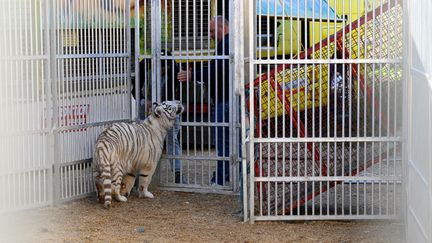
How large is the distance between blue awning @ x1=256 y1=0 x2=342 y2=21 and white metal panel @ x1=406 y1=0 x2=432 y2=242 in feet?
3.55

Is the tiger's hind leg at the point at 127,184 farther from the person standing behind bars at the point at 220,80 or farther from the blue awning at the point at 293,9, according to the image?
the blue awning at the point at 293,9

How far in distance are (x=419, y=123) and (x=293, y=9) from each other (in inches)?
121

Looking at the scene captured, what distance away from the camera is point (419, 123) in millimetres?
8055

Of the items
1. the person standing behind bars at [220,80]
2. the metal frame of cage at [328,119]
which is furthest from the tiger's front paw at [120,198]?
the metal frame of cage at [328,119]

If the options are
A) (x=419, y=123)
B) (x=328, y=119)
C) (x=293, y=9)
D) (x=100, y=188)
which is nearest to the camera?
(x=419, y=123)

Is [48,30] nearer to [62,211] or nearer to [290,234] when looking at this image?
Answer: [62,211]

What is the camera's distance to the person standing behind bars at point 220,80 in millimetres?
12219

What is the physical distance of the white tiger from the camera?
1174cm

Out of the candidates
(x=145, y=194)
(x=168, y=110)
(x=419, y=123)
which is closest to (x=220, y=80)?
(x=168, y=110)

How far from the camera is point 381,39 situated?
10016 millimetres

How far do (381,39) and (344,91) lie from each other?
2.04 feet

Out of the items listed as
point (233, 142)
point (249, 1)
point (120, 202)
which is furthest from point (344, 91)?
point (120, 202)

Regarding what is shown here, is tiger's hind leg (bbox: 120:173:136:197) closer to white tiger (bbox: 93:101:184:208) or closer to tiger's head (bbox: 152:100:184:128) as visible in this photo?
white tiger (bbox: 93:101:184:208)

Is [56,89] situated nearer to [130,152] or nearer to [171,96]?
[130,152]
